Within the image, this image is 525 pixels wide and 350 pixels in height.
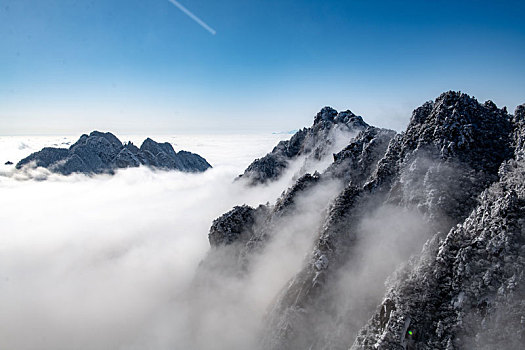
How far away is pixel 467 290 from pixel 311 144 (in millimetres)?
84368

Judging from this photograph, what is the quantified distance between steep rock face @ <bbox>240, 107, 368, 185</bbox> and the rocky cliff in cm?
3501

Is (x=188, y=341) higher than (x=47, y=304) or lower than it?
A: higher

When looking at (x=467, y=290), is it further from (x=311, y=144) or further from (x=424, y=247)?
(x=311, y=144)

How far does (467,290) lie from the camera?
2633 cm

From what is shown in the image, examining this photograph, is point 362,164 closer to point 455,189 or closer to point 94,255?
point 455,189

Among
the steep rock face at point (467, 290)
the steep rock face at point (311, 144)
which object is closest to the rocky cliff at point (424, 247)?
the steep rock face at point (467, 290)

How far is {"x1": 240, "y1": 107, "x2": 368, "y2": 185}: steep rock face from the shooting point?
306 feet

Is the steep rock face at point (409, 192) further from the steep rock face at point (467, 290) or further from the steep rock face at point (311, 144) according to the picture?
the steep rock face at point (311, 144)

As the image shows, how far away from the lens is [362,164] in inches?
2196

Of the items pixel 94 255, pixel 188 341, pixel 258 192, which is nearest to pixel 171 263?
pixel 258 192

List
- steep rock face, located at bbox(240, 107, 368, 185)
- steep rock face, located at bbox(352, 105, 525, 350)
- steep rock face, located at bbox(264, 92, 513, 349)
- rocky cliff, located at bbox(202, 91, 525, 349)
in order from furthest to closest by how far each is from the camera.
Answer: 1. steep rock face, located at bbox(240, 107, 368, 185)
2. steep rock face, located at bbox(264, 92, 513, 349)
3. rocky cliff, located at bbox(202, 91, 525, 349)
4. steep rock face, located at bbox(352, 105, 525, 350)

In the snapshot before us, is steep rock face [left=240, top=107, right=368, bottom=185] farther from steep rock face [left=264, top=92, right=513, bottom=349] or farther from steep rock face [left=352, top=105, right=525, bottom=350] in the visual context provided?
steep rock face [left=352, top=105, right=525, bottom=350]

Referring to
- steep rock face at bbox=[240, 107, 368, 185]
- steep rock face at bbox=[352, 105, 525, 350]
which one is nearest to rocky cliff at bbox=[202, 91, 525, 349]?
steep rock face at bbox=[352, 105, 525, 350]

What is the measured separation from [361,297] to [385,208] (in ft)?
44.6
